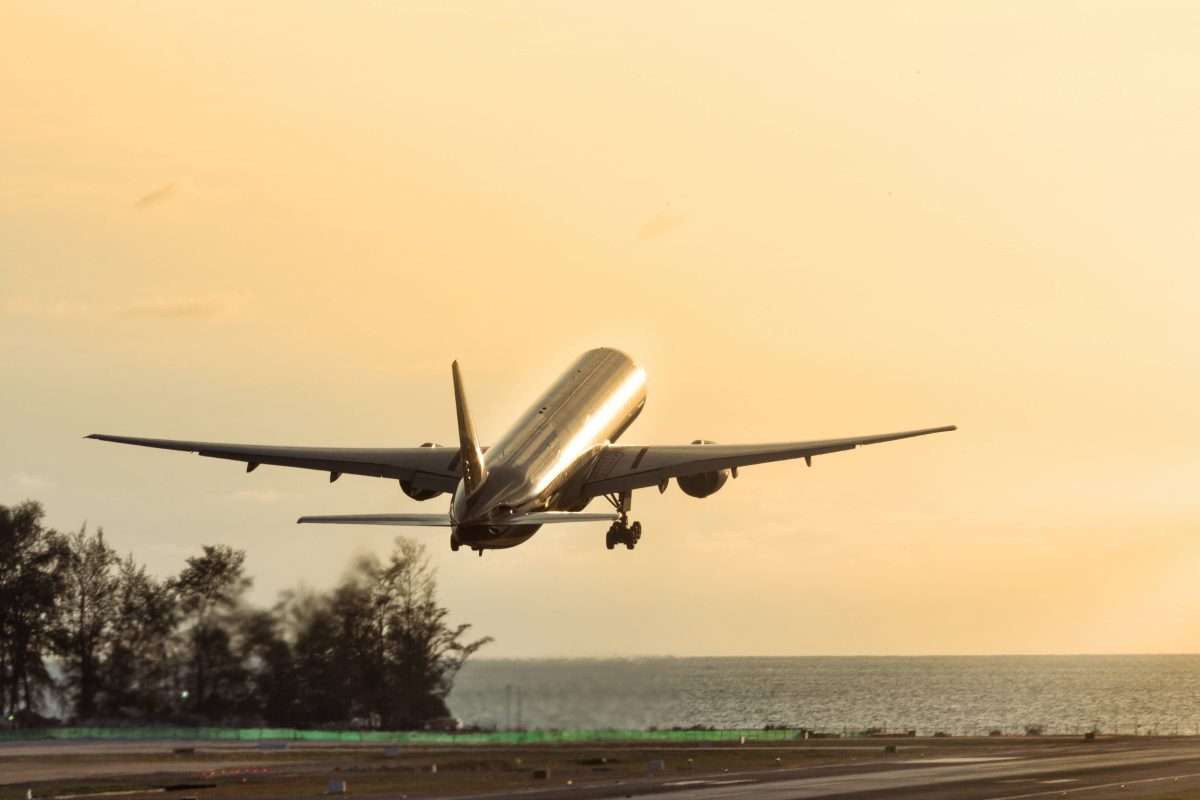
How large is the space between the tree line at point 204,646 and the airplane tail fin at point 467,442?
48.6 meters

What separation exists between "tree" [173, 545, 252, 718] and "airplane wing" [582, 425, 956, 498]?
137ft

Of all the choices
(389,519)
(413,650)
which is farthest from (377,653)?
(389,519)

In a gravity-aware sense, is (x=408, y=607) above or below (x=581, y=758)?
above

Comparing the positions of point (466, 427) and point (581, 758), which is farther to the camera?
point (581, 758)

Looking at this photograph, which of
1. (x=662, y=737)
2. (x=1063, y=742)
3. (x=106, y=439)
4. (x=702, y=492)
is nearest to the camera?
(x=106, y=439)

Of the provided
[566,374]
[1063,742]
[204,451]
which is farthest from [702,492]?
[1063,742]

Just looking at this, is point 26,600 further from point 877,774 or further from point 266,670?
point 877,774

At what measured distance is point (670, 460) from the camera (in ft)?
214

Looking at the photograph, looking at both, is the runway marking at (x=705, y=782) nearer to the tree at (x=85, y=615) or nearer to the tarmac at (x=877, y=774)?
the tarmac at (x=877, y=774)

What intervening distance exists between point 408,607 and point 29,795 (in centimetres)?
5357

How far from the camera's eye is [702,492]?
68375mm

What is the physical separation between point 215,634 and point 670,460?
46424 millimetres

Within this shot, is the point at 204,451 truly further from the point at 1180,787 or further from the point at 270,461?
the point at 1180,787

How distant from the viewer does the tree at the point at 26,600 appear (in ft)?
389
